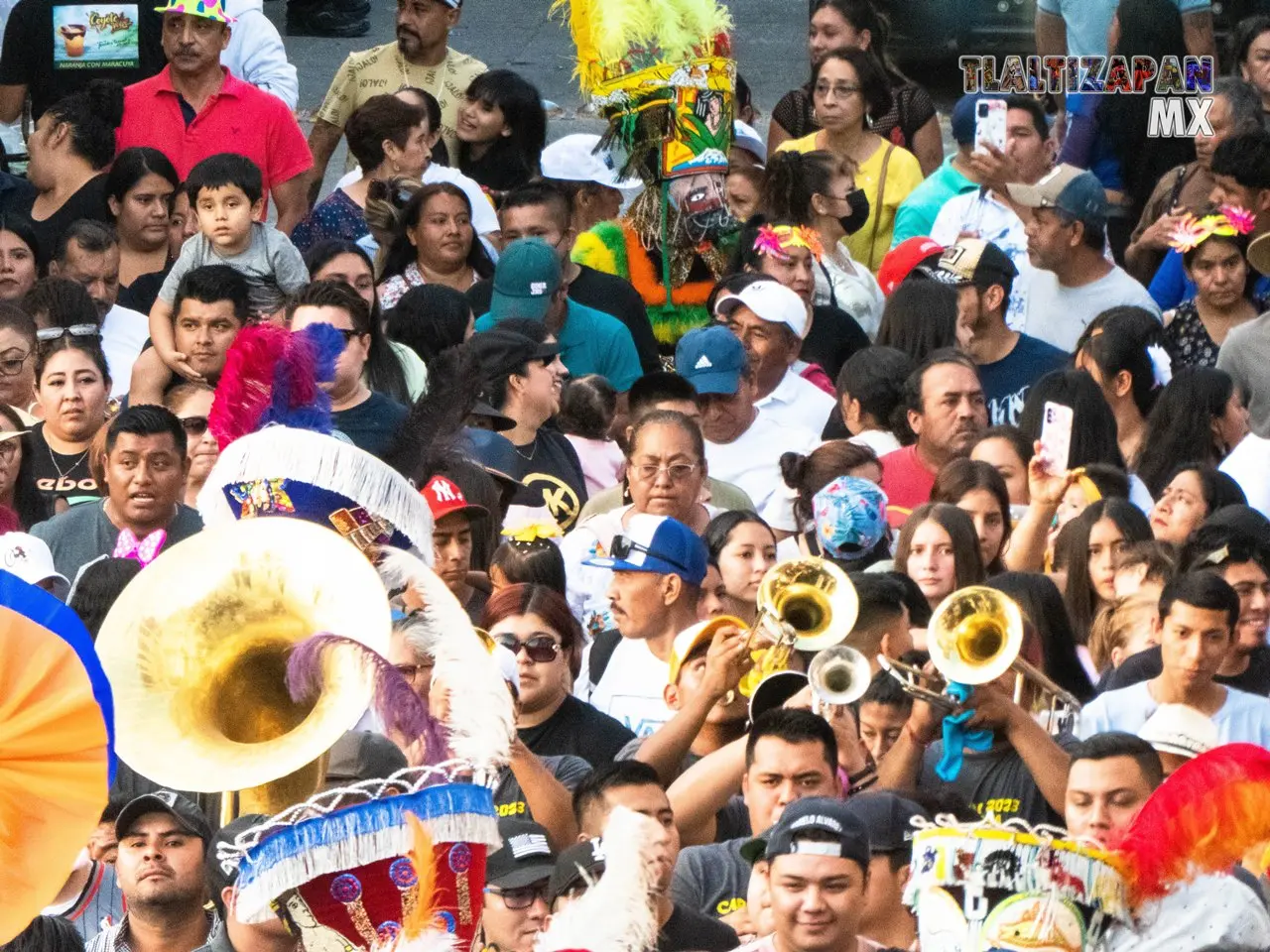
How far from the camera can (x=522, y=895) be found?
5836 mm

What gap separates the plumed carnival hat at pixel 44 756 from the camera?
13.1 feet

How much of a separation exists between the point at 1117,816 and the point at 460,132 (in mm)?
5807

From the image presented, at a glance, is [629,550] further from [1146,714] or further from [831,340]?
[831,340]

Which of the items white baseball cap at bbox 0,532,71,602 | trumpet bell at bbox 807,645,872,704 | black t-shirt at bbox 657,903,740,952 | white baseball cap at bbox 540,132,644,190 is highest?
white baseball cap at bbox 540,132,644,190

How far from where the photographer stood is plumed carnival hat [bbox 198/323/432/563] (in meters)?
4.71

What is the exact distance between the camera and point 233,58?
432 inches

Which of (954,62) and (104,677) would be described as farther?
(954,62)

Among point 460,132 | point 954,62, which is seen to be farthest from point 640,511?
point 954,62

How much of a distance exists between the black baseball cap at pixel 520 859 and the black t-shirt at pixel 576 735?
680 mm

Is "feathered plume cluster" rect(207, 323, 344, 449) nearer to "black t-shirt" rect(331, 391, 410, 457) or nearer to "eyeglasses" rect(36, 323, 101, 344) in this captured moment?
"black t-shirt" rect(331, 391, 410, 457)

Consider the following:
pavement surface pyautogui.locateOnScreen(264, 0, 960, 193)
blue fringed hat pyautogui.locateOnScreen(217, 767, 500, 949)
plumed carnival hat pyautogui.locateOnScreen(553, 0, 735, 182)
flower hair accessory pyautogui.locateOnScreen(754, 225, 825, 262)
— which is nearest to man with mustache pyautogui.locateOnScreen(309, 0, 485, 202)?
plumed carnival hat pyautogui.locateOnScreen(553, 0, 735, 182)

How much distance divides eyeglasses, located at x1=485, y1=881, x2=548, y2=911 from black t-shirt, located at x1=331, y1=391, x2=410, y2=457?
1.75 meters

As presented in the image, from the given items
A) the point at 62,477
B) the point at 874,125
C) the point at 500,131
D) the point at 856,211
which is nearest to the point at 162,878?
the point at 62,477

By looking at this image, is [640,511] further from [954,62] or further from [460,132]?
[954,62]
